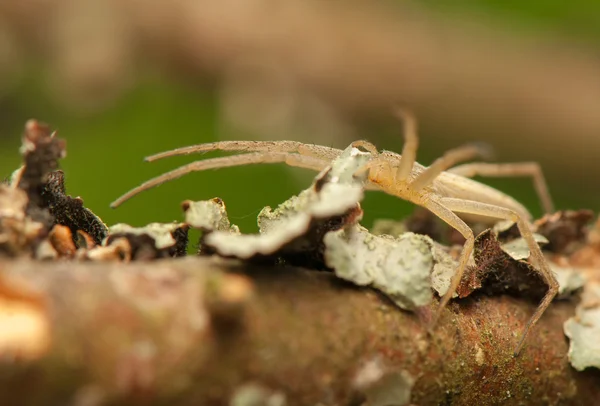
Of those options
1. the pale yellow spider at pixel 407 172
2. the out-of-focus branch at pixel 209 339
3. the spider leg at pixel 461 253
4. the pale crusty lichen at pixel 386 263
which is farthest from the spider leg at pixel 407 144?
the out-of-focus branch at pixel 209 339

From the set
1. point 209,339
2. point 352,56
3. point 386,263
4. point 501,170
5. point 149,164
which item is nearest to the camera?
point 209,339

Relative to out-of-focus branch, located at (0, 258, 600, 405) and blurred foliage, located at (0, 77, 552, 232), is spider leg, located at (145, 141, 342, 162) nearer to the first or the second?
blurred foliage, located at (0, 77, 552, 232)

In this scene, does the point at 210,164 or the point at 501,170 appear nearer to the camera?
the point at 210,164

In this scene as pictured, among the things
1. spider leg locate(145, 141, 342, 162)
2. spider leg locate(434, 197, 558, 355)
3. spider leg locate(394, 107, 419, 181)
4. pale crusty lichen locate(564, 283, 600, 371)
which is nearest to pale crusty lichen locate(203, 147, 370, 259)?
spider leg locate(394, 107, 419, 181)

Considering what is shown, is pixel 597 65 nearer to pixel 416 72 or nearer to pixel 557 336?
pixel 416 72

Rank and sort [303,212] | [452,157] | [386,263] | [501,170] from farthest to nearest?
[501,170]
[452,157]
[386,263]
[303,212]

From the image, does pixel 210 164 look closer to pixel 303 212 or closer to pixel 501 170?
pixel 303 212

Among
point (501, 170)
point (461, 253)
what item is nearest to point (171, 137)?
point (501, 170)
